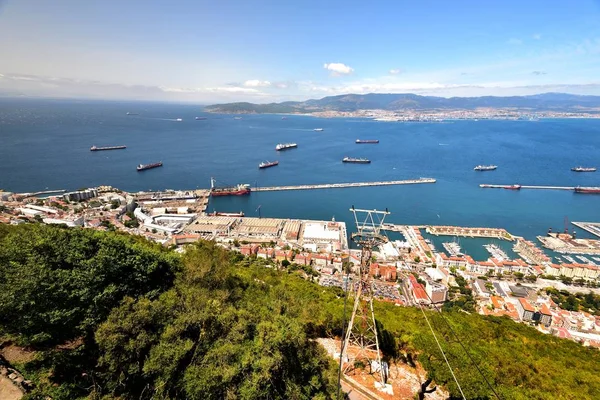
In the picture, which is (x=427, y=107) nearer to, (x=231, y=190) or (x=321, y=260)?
(x=231, y=190)

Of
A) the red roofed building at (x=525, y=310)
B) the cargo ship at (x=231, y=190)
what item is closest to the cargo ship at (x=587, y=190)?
the red roofed building at (x=525, y=310)

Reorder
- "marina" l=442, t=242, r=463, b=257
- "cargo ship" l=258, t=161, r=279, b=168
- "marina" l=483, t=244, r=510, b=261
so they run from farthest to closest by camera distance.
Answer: "cargo ship" l=258, t=161, r=279, b=168
"marina" l=442, t=242, r=463, b=257
"marina" l=483, t=244, r=510, b=261

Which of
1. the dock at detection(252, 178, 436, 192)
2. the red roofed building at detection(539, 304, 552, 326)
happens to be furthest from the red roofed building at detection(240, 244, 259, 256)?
the red roofed building at detection(539, 304, 552, 326)

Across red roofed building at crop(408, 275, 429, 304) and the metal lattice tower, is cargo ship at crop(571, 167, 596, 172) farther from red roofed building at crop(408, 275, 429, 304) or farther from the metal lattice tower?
the metal lattice tower

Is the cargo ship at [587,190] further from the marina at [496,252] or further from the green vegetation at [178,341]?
the green vegetation at [178,341]

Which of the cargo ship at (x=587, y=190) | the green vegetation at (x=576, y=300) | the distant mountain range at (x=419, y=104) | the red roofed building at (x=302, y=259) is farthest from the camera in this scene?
Result: the distant mountain range at (x=419, y=104)
